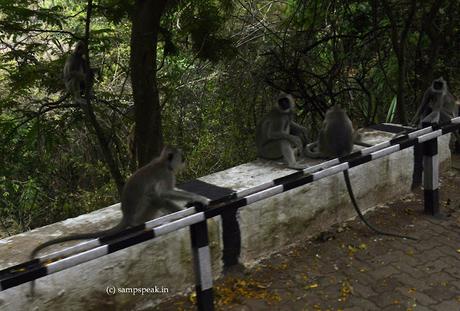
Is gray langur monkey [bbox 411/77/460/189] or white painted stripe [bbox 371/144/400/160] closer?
white painted stripe [bbox 371/144/400/160]

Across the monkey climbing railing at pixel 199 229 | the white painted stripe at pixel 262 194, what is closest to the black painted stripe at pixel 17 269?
the monkey climbing railing at pixel 199 229

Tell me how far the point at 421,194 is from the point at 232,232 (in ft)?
8.12

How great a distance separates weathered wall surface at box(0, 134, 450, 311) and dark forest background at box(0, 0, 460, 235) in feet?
6.29

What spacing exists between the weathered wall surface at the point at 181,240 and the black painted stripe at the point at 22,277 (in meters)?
0.49

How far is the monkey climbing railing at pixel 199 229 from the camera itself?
232cm

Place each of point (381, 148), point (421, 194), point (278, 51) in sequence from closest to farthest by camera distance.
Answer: point (381, 148), point (421, 194), point (278, 51)

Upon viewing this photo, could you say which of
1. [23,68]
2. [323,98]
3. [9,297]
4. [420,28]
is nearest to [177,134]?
[323,98]

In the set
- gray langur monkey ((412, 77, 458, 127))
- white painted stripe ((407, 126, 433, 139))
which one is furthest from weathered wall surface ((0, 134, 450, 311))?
gray langur monkey ((412, 77, 458, 127))

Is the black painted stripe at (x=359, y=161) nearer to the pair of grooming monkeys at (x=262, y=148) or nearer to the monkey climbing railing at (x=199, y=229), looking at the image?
the monkey climbing railing at (x=199, y=229)

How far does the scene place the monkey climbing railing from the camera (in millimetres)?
2318

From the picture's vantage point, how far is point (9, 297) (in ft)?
8.71

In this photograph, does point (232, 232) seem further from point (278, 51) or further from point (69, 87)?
point (278, 51)

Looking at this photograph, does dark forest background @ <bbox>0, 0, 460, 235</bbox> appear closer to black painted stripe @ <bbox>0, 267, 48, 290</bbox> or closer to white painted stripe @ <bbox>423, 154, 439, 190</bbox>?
white painted stripe @ <bbox>423, 154, 439, 190</bbox>

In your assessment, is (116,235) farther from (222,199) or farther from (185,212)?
(222,199)
